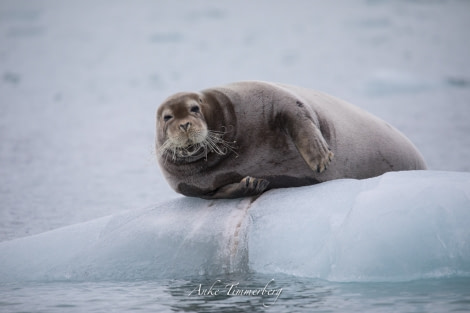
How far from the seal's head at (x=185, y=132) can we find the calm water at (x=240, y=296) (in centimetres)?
98

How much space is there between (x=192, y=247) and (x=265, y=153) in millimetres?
898

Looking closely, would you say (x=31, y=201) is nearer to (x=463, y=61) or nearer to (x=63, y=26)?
(x=463, y=61)

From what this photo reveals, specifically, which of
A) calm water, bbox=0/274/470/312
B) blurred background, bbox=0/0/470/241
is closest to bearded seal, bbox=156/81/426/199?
Answer: calm water, bbox=0/274/470/312

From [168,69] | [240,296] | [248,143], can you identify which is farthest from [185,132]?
[168,69]

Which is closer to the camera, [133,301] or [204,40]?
[133,301]

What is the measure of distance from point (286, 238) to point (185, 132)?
3.42 ft

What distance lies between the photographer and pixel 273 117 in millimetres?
5734

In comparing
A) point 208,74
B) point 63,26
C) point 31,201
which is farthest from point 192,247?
point 63,26

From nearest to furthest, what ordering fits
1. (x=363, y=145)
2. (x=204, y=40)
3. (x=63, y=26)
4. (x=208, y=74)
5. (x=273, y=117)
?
1. (x=273, y=117)
2. (x=363, y=145)
3. (x=208, y=74)
4. (x=204, y=40)
5. (x=63, y=26)

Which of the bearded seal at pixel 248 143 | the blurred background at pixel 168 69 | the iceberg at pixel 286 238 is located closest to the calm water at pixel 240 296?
the iceberg at pixel 286 238

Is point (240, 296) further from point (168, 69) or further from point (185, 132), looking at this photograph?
point (168, 69)

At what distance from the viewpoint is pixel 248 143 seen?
5691mm

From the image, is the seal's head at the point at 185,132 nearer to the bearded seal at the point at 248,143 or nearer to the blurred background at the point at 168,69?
the bearded seal at the point at 248,143

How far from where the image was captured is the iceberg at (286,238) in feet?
15.0
